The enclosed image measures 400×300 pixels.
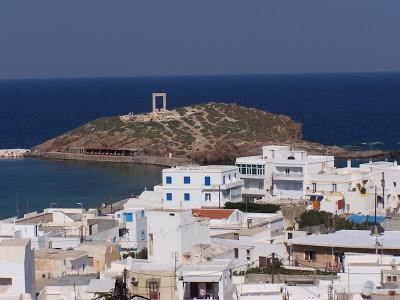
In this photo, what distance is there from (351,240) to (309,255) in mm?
1130

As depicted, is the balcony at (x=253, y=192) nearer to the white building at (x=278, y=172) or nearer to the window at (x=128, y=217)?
the white building at (x=278, y=172)

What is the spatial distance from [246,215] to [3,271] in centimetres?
2033

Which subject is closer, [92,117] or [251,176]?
[251,176]

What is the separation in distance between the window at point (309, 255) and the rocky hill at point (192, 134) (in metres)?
62.1

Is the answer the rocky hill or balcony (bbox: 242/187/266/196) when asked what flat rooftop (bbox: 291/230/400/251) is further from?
the rocky hill

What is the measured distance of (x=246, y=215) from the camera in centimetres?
3584

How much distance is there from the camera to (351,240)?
82.2ft

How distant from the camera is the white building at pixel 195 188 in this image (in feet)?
140

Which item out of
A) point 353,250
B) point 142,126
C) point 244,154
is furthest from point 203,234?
point 142,126

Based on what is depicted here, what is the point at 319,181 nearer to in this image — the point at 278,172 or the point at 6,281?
the point at 278,172

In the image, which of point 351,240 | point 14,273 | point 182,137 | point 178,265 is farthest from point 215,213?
point 182,137

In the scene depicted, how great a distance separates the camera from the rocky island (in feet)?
295

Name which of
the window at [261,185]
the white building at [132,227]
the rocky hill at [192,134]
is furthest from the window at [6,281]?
the rocky hill at [192,134]

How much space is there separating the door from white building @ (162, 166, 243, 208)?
74.3 ft
